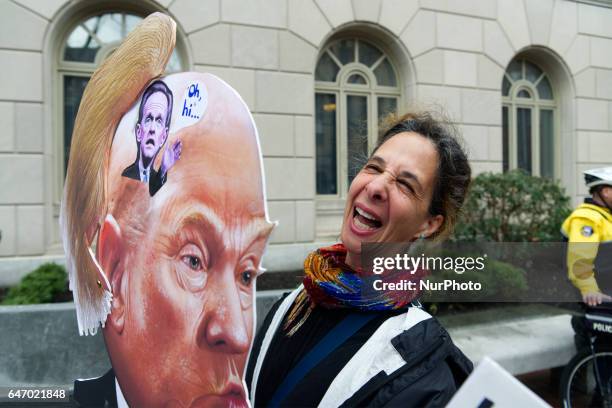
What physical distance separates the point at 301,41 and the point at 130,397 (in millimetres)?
6207

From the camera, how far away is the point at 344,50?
8.03 m

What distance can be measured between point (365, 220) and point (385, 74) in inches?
287

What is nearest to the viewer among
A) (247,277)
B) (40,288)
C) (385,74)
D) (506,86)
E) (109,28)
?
(247,277)

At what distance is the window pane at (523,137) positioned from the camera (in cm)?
971

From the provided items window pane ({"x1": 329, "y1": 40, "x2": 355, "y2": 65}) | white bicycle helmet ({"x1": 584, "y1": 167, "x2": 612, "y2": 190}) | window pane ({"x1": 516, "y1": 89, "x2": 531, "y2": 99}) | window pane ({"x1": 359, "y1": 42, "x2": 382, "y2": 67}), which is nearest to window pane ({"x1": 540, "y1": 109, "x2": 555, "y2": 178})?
window pane ({"x1": 516, "y1": 89, "x2": 531, "y2": 99})

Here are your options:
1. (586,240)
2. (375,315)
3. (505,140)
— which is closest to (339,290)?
(375,315)

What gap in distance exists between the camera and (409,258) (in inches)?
61.3

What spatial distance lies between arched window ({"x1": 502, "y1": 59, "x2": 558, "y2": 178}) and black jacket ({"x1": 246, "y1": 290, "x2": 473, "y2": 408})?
9065mm

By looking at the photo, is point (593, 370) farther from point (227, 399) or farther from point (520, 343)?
point (227, 399)

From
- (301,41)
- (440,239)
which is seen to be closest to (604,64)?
(301,41)

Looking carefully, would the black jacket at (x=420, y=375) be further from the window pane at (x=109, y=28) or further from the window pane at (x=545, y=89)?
the window pane at (x=545, y=89)

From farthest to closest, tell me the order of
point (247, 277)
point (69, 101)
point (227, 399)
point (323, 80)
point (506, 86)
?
point (506, 86) → point (323, 80) → point (69, 101) → point (247, 277) → point (227, 399)

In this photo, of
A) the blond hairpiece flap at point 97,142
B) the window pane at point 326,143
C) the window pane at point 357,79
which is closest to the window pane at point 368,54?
the window pane at point 357,79

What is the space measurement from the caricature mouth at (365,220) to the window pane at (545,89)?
32.4ft
